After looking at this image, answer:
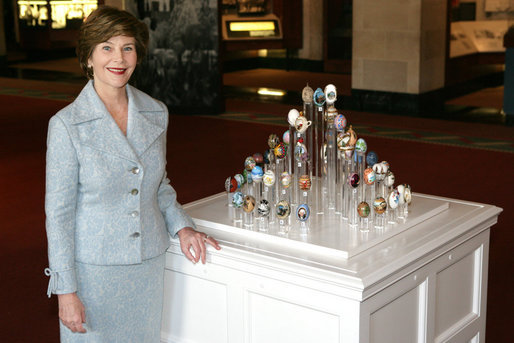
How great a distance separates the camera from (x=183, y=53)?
11672 millimetres

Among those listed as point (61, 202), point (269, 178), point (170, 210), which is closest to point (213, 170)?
point (269, 178)

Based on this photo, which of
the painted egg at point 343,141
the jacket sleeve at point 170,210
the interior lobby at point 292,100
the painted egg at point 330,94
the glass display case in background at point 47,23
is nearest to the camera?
the jacket sleeve at point 170,210

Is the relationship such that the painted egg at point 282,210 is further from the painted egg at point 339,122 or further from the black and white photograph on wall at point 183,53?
the black and white photograph on wall at point 183,53

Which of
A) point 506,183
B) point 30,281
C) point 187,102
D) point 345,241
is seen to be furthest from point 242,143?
point 345,241

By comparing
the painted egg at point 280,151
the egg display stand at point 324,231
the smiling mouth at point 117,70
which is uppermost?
the smiling mouth at point 117,70

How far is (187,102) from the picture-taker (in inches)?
469

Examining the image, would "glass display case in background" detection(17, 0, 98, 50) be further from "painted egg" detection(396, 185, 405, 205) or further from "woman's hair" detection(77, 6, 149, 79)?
"woman's hair" detection(77, 6, 149, 79)

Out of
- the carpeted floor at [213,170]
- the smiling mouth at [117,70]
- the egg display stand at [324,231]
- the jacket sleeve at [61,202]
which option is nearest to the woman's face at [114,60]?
the smiling mouth at [117,70]

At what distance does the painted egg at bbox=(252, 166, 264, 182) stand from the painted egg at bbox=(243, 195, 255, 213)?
131 mm

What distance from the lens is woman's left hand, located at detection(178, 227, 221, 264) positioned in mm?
3125

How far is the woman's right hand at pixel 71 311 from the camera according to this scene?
2680 mm

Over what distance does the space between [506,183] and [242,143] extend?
3.31 metres

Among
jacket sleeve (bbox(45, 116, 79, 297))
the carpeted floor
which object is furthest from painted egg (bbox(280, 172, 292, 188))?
the carpeted floor

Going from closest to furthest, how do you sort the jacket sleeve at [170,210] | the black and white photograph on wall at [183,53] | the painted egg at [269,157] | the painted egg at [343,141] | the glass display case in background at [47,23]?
the jacket sleeve at [170,210], the painted egg at [343,141], the painted egg at [269,157], the black and white photograph on wall at [183,53], the glass display case in background at [47,23]
